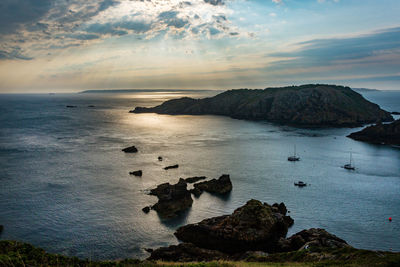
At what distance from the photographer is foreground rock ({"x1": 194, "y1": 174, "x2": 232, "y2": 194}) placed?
60.8 meters

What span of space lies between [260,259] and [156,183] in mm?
40729

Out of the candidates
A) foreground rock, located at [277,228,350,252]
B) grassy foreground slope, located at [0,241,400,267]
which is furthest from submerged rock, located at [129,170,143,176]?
grassy foreground slope, located at [0,241,400,267]

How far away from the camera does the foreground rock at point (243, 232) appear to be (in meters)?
37.2

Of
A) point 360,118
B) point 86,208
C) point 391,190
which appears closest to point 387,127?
point 360,118

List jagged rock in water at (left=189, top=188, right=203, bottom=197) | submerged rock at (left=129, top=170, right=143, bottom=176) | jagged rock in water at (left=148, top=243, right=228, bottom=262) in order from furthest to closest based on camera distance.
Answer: submerged rock at (left=129, top=170, right=143, bottom=176) < jagged rock in water at (left=189, top=188, right=203, bottom=197) < jagged rock in water at (left=148, top=243, right=228, bottom=262)

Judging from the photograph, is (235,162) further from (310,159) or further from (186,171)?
(310,159)

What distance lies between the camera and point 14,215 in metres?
48.1

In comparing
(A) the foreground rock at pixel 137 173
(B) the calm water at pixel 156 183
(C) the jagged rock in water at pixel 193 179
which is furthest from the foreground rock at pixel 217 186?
(A) the foreground rock at pixel 137 173

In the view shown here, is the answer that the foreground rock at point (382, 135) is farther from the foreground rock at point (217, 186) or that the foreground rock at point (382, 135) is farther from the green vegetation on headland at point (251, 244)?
the green vegetation on headland at point (251, 244)

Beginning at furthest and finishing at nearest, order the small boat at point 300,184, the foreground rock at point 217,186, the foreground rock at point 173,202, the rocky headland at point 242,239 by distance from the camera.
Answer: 1. the small boat at point 300,184
2. the foreground rock at point 217,186
3. the foreground rock at point 173,202
4. the rocky headland at point 242,239

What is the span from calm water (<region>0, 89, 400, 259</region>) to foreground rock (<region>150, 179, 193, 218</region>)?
1.89 m

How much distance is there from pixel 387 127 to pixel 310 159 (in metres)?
55.2

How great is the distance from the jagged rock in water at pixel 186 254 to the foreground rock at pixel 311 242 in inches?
301

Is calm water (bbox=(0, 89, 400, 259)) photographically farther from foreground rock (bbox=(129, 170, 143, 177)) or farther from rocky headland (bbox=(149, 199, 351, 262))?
rocky headland (bbox=(149, 199, 351, 262))
